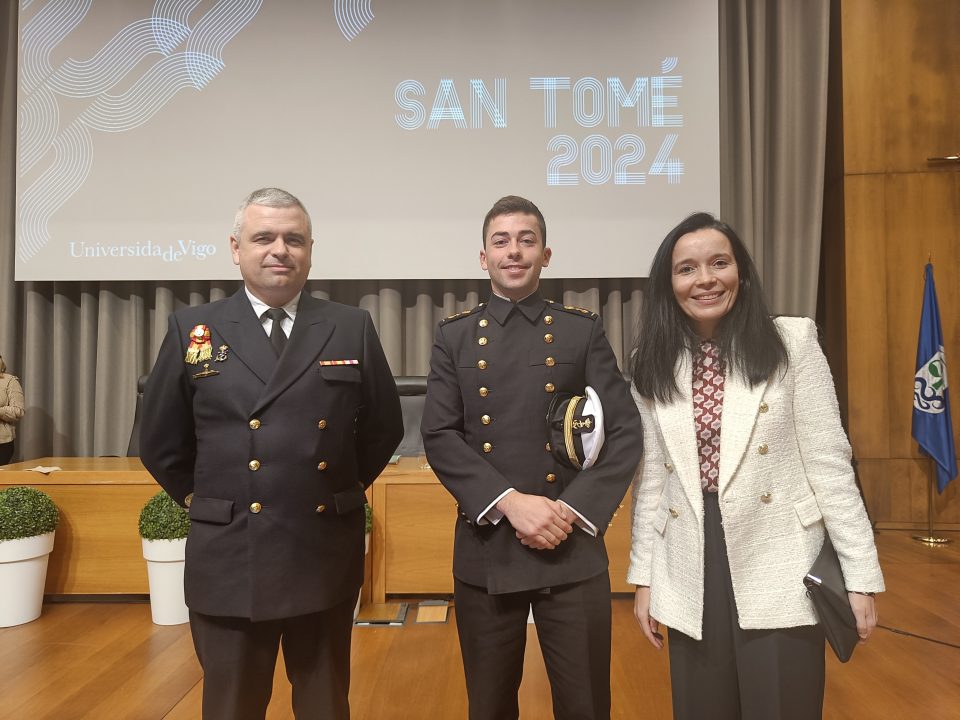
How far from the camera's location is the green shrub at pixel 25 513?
2842 mm

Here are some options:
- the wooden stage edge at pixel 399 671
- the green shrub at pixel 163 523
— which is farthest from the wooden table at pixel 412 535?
the green shrub at pixel 163 523

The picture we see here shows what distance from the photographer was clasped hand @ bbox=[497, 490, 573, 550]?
4.54 ft

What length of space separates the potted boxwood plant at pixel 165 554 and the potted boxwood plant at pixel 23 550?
443 mm

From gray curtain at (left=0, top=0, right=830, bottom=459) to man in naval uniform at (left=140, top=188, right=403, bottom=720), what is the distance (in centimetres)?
321

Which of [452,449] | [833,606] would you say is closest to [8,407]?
[452,449]

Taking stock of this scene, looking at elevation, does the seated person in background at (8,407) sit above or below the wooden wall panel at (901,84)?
below

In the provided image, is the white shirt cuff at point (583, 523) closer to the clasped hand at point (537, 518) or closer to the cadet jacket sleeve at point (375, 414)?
the clasped hand at point (537, 518)

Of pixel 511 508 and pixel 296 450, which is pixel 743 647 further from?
pixel 296 450

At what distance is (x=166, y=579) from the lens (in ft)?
9.59

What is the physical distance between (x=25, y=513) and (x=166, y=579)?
2.21 feet

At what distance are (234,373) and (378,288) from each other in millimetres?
3367

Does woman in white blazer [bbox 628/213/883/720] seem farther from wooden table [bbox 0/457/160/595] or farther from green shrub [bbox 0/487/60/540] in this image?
green shrub [bbox 0/487/60/540]

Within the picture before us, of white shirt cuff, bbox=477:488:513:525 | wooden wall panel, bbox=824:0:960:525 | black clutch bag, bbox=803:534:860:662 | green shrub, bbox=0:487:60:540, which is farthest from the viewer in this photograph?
wooden wall panel, bbox=824:0:960:525

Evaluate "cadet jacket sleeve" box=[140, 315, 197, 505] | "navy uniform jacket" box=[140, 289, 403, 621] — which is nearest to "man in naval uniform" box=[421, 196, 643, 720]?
"navy uniform jacket" box=[140, 289, 403, 621]
